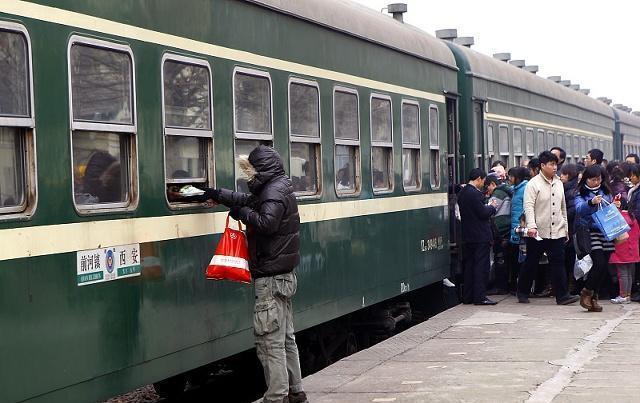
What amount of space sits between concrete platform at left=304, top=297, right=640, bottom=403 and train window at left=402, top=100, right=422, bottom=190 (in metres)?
1.55

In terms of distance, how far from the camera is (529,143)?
2027cm

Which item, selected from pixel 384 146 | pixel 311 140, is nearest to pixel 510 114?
pixel 384 146

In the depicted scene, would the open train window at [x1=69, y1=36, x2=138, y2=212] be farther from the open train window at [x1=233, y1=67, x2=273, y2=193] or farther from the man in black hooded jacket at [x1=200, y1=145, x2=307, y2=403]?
the open train window at [x1=233, y1=67, x2=273, y2=193]

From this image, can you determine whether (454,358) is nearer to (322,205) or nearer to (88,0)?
(322,205)

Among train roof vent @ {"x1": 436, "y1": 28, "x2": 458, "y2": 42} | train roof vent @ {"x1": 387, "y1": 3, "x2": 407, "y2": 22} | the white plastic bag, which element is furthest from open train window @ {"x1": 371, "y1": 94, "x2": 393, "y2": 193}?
train roof vent @ {"x1": 436, "y1": 28, "x2": 458, "y2": 42}

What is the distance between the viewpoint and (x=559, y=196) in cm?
1391

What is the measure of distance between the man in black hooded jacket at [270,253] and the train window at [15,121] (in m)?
1.90

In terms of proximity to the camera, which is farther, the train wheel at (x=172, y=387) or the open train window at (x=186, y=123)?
the train wheel at (x=172, y=387)

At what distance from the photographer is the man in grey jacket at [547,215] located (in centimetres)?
1382

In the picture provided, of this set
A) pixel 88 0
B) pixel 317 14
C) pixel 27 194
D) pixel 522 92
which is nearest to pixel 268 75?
pixel 317 14

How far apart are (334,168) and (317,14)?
54.8 inches

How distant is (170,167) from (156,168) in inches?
10.1

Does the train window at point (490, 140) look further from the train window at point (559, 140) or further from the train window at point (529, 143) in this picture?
the train window at point (559, 140)

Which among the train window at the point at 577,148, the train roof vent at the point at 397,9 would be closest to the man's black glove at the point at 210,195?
the train roof vent at the point at 397,9
